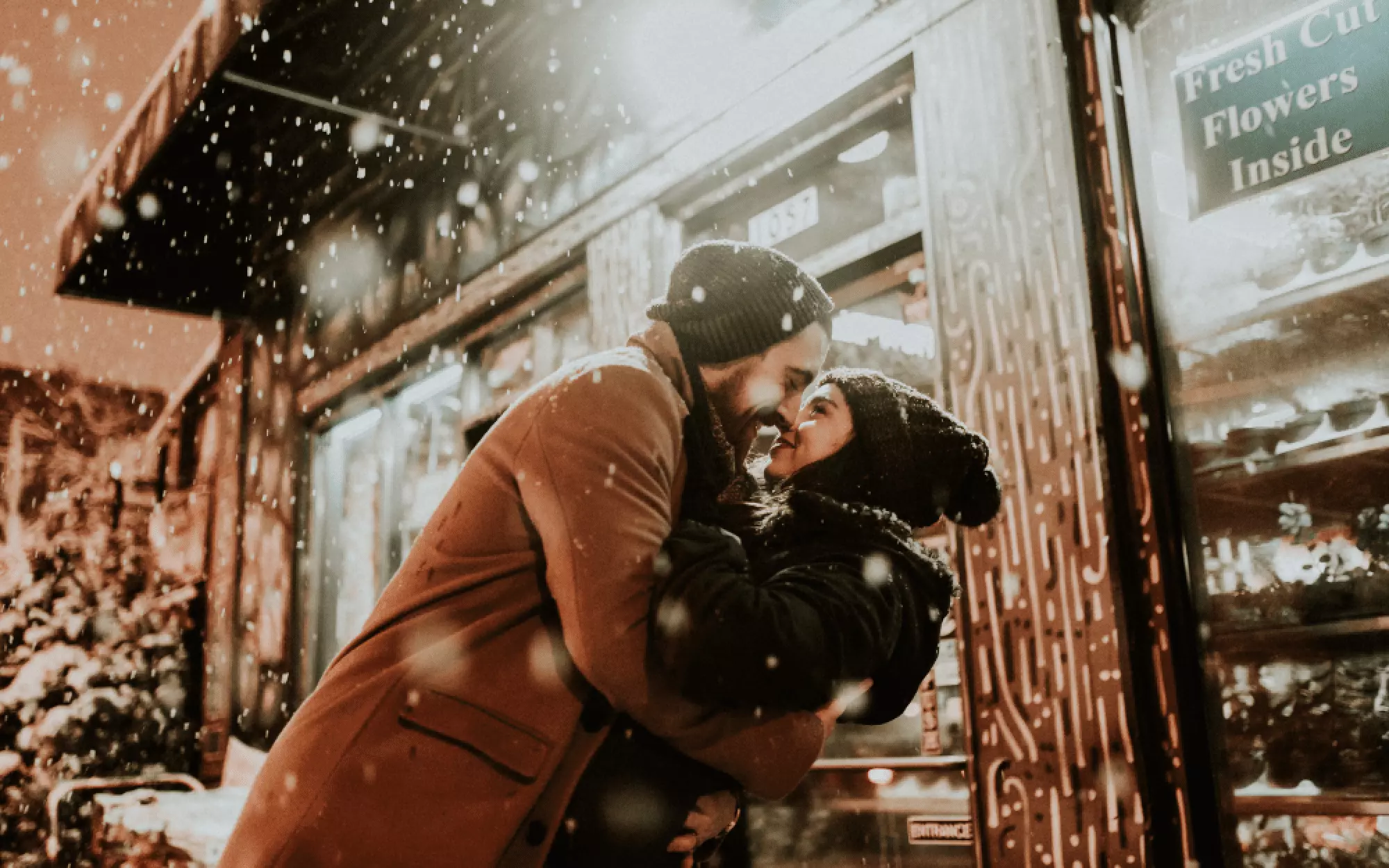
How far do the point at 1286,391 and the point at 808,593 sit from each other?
78.9 inches

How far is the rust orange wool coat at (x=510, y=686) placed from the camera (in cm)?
150

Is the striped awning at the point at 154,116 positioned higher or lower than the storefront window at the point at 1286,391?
higher

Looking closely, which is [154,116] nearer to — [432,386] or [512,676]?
[432,386]

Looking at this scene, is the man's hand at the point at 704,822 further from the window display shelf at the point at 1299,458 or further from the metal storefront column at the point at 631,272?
the metal storefront column at the point at 631,272

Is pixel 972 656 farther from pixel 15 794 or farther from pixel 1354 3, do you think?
pixel 15 794

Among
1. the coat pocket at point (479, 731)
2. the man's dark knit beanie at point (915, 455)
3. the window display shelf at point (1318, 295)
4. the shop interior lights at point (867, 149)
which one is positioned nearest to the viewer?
the coat pocket at point (479, 731)

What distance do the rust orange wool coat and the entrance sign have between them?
2176 mm

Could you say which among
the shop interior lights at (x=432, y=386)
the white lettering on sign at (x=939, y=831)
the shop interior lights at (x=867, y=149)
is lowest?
the white lettering on sign at (x=939, y=831)

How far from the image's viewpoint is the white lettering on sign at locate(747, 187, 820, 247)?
4.68 m

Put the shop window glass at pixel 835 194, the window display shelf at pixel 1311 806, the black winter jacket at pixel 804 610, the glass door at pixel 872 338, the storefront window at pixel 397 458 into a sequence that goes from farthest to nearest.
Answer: the storefront window at pixel 397 458 → the shop window glass at pixel 835 194 → the glass door at pixel 872 338 → the window display shelf at pixel 1311 806 → the black winter jacket at pixel 804 610

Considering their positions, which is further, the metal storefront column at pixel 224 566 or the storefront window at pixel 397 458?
the metal storefront column at pixel 224 566

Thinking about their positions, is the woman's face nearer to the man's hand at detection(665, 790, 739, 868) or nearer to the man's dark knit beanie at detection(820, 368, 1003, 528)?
the man's dark knit beanie at detection(820, 368, 1003, 528)

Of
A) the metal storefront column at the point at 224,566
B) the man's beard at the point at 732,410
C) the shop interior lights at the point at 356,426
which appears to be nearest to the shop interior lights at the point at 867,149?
the man's beard at the point at 732,410

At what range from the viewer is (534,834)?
1.56 m
